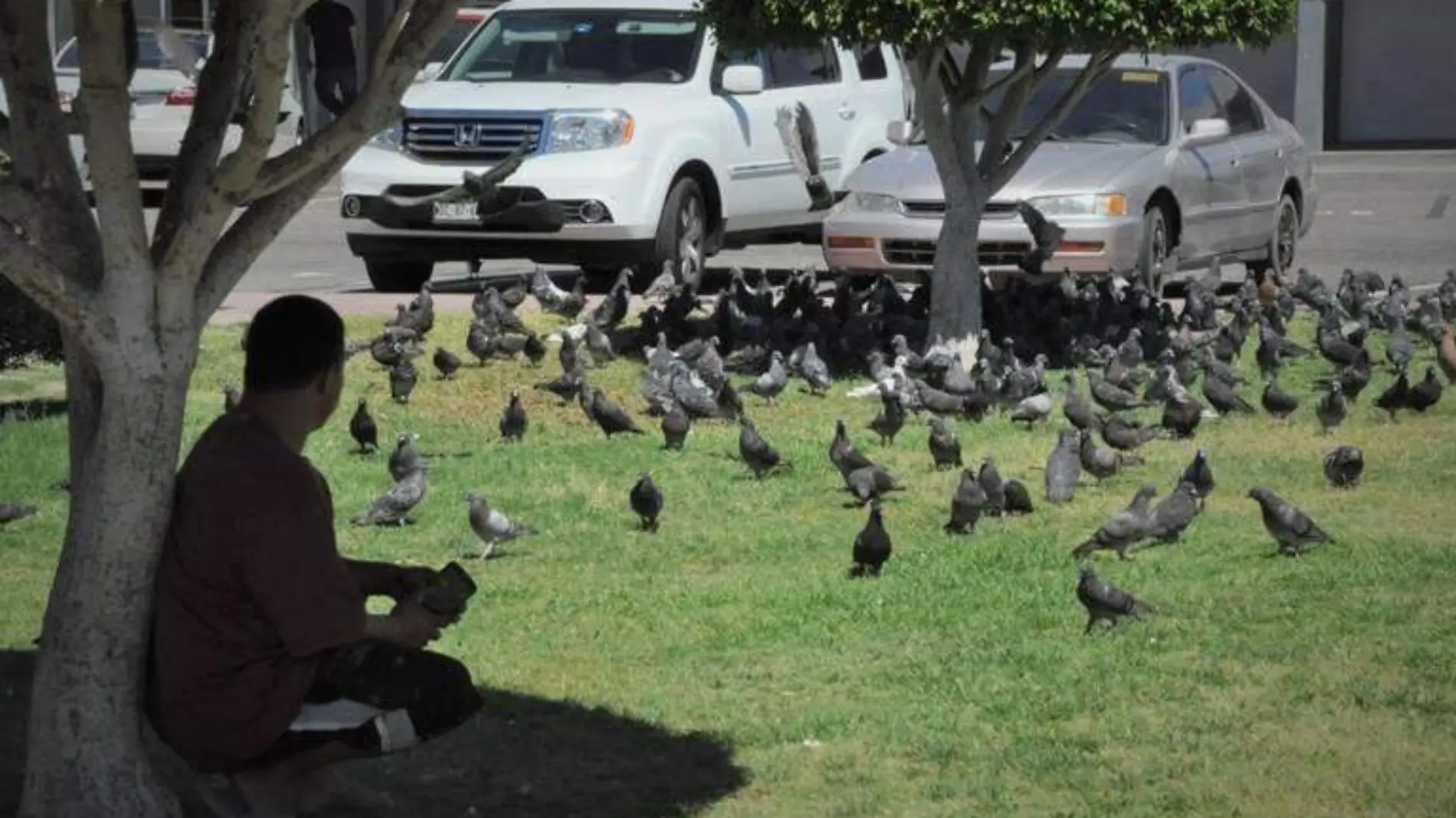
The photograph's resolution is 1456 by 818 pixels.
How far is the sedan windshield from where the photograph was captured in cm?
1816

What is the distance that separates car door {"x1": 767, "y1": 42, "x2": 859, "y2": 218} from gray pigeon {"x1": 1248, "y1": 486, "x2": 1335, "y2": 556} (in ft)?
33.3

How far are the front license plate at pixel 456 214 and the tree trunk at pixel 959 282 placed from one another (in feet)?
12.4

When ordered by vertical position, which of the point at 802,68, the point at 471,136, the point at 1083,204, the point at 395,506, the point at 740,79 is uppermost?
the point at 740,79

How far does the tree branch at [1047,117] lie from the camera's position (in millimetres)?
14500

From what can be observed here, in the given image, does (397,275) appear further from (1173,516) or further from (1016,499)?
(1173,516)

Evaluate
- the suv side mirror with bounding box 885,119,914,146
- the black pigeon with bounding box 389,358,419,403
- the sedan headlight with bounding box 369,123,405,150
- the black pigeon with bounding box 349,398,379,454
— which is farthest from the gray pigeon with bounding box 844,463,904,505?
the sedan headlight with bounding box 369,123,405,150

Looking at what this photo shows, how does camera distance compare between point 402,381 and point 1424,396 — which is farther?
point 402,381

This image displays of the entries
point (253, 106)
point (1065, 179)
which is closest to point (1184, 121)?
point (1065, 179)

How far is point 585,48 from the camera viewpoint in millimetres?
19281

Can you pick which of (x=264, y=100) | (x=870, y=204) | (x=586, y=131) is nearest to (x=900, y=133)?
(x=870, y=204)

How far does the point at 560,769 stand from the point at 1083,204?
34.2ft

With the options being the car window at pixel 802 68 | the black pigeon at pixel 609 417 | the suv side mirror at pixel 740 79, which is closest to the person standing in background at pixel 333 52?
the car window at pixel 802 68

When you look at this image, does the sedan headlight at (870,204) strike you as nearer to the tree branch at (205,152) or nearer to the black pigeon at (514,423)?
the black pigeon at (514,423)

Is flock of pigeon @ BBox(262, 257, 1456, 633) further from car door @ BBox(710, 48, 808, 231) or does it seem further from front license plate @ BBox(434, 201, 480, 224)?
car door @ BBox(710, 48, 808, 231)
